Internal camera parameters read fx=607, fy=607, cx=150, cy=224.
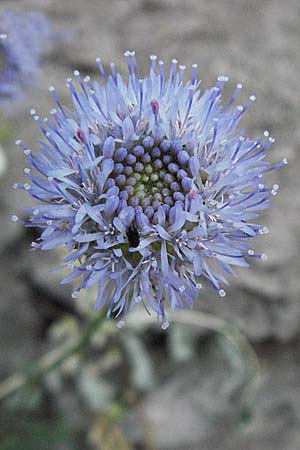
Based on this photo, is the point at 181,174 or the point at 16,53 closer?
the point at 181,174

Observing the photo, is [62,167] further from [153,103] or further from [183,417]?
[183,417]

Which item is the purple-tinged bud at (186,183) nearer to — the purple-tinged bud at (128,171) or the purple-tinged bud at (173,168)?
the purple-tinged bud at (173,168)

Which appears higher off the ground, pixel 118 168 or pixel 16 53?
pixel 16 53

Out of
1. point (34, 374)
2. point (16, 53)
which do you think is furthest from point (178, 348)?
point (16, 53)

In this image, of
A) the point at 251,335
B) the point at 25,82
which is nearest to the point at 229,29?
the point at 25,82

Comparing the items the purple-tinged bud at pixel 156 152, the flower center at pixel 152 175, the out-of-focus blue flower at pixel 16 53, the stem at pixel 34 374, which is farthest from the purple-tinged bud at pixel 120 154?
the out-of-focus blue flower at pixel 16 53

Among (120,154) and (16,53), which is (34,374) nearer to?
(120,154)
